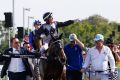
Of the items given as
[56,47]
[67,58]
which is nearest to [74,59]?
[67,58]

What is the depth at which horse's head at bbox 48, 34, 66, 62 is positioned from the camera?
58.5ft

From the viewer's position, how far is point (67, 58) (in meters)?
19.1

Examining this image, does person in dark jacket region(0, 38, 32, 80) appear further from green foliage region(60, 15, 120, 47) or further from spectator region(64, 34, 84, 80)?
green foliage region(60, 15, 120, 47)

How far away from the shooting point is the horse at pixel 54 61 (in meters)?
17.9

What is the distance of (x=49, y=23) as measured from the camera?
19000mm

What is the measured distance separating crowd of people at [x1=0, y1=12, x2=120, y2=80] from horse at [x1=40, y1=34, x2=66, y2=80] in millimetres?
263

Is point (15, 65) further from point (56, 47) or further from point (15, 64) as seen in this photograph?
point (56, 47)

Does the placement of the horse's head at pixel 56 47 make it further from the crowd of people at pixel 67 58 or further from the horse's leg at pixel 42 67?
the horse's leg at pixel 42 67

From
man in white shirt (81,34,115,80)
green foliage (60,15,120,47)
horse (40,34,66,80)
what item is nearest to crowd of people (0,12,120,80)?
man in white shirt (81,34,115,80)

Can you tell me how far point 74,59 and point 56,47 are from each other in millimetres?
1239

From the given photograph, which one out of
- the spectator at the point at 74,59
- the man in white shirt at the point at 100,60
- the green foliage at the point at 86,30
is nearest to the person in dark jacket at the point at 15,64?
the spectator at the point at 74,59

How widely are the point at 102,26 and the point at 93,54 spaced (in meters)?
120

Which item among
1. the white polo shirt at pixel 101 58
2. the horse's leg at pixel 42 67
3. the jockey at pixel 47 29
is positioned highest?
the jockey at pixel 47 29

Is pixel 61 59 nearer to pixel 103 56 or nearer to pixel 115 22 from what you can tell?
pixel 103 56
